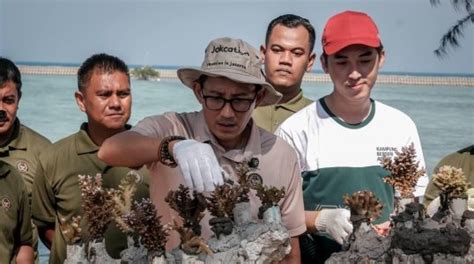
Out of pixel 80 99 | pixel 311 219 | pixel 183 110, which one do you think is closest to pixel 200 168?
pixel 311 219

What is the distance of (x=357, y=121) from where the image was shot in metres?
3.66

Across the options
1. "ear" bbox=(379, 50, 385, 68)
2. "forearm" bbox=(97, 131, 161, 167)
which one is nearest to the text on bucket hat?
"forearm" bbox=(97, 131, 161, 167)

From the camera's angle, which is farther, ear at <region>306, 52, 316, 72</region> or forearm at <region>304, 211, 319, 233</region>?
ear at <region>306, 52, 316, 72</region>

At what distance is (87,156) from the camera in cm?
423

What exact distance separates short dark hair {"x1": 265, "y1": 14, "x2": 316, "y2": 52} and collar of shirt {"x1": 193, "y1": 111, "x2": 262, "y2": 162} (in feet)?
4.81

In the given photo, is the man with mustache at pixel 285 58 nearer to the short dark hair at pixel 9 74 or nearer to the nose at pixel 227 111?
the short dark hair at pixel 9 74

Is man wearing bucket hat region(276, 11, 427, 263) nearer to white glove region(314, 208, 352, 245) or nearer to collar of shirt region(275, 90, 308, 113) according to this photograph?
white glove region(314, 208, 352, 245)

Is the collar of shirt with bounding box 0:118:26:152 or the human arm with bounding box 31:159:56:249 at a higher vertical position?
the collar of shirt with bounding box 0:118:26:152

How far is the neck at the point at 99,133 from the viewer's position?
4.23 meters

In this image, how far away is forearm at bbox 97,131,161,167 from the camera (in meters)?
2.90

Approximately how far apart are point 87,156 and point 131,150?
1.33 meters

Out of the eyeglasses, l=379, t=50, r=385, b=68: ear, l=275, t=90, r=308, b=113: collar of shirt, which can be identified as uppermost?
l=379, t=50, r=385, b=68: ear

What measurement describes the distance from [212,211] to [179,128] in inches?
23.4

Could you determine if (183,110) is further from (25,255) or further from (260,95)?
(260,95)
